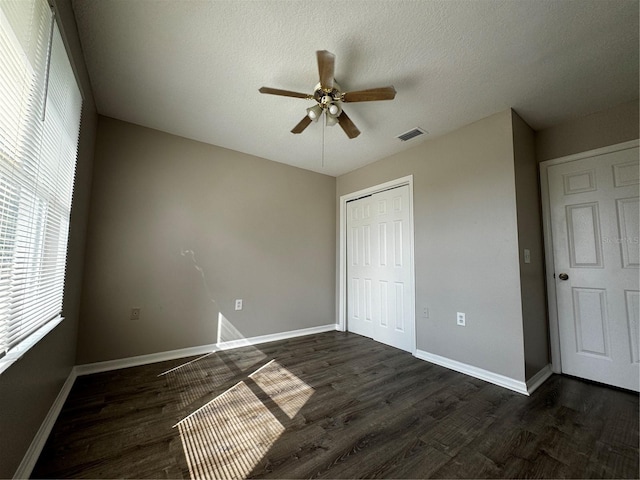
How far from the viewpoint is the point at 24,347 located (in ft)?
3.72

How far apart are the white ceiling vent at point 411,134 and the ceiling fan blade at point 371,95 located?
3.46 ft

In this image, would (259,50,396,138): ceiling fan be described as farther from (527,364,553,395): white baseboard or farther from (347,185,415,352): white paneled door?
(527,364,553,395): white baseboard

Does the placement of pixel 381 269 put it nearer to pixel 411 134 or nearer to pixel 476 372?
pixel 476 372

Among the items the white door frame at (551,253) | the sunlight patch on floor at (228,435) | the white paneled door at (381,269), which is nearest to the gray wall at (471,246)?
the white paneled door at (381,269)

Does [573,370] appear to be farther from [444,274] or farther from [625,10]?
[625,10]

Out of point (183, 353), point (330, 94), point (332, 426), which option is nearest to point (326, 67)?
point (330, 94)

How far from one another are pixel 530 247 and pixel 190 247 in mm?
3508

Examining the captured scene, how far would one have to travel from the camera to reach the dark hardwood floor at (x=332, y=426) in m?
1.32

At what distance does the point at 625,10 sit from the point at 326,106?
177cm

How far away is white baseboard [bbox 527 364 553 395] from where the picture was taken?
2.13 metres

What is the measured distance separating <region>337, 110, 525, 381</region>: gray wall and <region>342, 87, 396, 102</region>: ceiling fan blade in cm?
129

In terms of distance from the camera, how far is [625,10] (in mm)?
1428

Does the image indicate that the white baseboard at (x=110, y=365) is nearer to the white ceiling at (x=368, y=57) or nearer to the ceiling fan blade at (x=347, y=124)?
the white ceiling at (x=368, y=57)

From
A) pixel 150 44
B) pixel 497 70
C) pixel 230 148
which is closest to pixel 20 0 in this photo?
pixel 150 44
